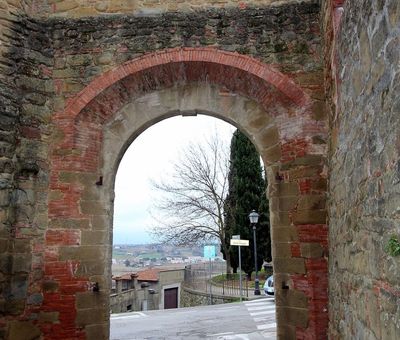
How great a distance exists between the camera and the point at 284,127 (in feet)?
17.1

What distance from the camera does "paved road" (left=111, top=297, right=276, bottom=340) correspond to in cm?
743

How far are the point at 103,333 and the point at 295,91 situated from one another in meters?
3.61

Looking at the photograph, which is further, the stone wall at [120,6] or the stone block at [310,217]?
the stone wall at [120,6]

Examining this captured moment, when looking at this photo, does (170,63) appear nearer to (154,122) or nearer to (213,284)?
(154,122)

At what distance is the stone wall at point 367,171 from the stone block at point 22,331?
319 centimetres

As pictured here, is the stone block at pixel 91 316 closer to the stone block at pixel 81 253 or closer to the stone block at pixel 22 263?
the stone block at pixel 81 253

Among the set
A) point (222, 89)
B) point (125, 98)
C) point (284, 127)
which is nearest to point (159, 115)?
point (125, 98)

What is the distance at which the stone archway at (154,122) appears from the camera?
4.75 metres

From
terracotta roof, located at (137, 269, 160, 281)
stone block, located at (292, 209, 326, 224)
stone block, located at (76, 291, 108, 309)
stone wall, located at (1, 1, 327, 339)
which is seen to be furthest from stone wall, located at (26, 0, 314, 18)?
terracotta roof, located at (137, 269, 160, 281)

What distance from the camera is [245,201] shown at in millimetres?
19766

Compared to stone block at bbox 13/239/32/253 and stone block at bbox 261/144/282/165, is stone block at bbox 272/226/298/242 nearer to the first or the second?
stone block at bbox 261/144/282/165

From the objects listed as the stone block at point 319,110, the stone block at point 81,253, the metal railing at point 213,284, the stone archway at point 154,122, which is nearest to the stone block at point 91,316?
the stone archway at point 154,122

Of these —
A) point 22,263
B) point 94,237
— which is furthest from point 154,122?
point 22,263

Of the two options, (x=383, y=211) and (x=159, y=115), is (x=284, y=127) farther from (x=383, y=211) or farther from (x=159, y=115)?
(x=383, y=211)
